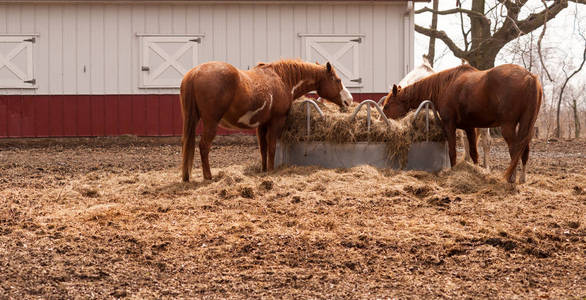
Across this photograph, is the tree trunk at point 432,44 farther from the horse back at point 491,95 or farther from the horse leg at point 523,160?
the horse leg at point 523,160

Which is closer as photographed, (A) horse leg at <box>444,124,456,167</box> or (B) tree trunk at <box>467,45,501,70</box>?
(A) horse leg at <box>444,124,456,167</box>

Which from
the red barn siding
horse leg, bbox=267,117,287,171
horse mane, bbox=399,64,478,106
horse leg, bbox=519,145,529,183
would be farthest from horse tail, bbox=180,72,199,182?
the red barn siding

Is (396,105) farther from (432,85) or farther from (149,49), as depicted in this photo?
(149,49)

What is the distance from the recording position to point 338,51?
13.2 m

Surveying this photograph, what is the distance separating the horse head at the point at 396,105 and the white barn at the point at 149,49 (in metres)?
5.52

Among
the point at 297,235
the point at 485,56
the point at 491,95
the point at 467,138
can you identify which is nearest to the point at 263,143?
the point at 467,138

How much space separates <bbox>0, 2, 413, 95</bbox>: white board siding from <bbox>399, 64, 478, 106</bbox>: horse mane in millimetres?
5685

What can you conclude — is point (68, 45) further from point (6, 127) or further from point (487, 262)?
point (487, 262)

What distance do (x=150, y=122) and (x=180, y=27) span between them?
218 cm

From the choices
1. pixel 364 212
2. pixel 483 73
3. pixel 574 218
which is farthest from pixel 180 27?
pixel 574 218

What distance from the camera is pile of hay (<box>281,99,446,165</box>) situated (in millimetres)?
6934

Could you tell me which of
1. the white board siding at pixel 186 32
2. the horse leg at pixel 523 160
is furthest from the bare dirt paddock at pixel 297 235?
the white board siding at pixel 186 32

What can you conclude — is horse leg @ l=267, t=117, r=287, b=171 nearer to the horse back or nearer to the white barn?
the horse back

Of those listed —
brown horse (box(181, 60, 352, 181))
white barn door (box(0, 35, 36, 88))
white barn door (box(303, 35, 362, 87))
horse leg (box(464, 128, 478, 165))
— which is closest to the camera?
brown horse (box(181, 60, 352, 181))
